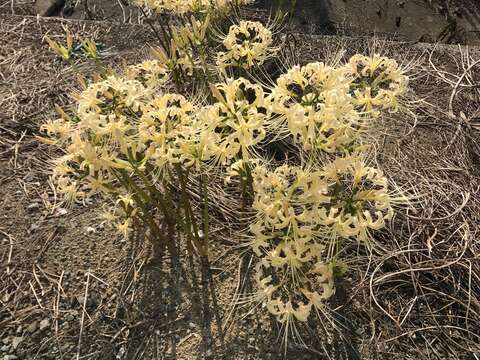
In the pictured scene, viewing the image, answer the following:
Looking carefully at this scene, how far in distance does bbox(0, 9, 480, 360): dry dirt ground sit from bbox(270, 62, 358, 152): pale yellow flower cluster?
0.60 meters

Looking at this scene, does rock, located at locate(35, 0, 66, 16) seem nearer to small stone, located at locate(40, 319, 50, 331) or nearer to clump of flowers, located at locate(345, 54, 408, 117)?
small stone, located at locate(40, 319, 50, 331)

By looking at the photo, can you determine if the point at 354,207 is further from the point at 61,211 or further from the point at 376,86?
the point at 61,211

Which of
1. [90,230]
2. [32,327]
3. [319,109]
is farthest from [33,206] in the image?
[319,109]

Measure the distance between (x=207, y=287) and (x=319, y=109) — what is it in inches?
35.7

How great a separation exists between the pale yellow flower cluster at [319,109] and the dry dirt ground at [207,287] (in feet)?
1.96

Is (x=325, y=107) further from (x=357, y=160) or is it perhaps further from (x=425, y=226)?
(x=425, y=226)

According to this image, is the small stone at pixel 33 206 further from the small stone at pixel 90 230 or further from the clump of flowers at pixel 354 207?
the clump of flowers at pixel 354 207

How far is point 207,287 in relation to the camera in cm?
197

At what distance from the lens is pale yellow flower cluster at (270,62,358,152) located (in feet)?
4.40

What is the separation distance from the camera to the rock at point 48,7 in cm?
381

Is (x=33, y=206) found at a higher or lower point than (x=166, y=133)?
lower

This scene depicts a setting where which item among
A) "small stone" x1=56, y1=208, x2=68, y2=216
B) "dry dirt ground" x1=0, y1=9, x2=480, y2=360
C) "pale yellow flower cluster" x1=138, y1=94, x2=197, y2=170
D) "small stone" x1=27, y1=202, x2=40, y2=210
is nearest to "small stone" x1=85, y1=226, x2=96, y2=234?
"dry dirt ground" x1=0, y1=9, x2=480, y2=360

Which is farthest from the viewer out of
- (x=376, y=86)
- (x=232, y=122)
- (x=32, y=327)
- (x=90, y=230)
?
(x=90, y=230)

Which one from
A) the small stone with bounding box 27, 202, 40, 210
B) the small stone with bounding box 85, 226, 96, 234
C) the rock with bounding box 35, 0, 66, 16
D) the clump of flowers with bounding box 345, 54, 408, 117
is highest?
the clump of flowers with bounding box 345, 54, 408, 117
